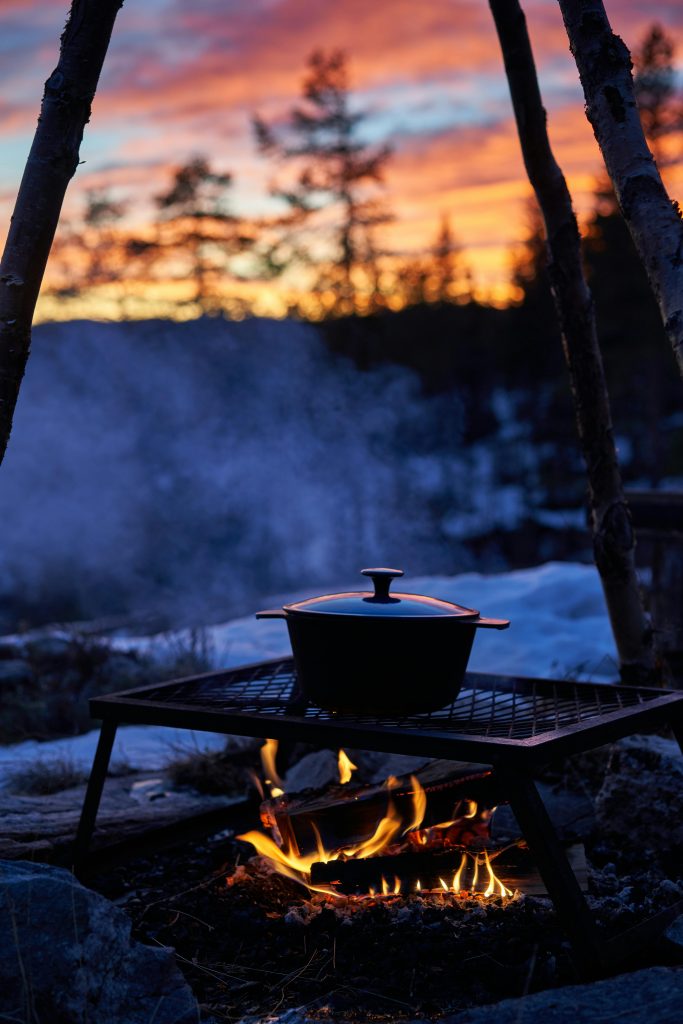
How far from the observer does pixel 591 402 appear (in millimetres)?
3625

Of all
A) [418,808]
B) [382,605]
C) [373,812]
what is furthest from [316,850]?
[382,605]

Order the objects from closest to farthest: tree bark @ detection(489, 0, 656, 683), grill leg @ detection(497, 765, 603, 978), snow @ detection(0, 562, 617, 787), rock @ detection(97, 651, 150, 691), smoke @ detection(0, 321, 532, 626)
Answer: grill leg @ detection(497, 765, 603, 978) < tree bark @ detection(489, 0, 656, 683) < snow @ detection(0, 562, 617, 787) < rock @ detection(97, 651, 150, 691) < smoke @ detection(0, 321, 532, 626)

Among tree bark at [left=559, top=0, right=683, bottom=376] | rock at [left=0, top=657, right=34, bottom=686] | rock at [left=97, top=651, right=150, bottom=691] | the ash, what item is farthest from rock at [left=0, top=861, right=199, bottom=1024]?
rock at [left=0, top=657, right=34, bottom=686]

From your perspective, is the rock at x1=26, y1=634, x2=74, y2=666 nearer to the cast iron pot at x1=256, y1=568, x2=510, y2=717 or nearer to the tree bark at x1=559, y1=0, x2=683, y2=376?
the cast iron pot at x1=256, y1=568, x2=510, y2=717

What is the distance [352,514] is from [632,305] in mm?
7072

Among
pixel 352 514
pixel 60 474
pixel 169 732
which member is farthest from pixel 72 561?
pixel 169 732

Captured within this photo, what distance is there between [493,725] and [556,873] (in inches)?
15.8

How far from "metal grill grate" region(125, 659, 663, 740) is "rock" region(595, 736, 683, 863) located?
41 centimetres

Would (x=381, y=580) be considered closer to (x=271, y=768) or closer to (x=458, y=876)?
(x=458, y=876)

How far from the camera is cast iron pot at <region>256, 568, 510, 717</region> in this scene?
2.23m

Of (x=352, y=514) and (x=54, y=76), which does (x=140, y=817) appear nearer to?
(x=54, y=76)

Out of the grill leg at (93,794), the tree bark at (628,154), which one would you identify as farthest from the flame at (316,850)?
the tree bark at (628,154)

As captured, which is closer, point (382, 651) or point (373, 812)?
point (382, 651)

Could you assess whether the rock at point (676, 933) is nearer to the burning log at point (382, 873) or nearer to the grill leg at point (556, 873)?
the grill leg at point (556, 873)
